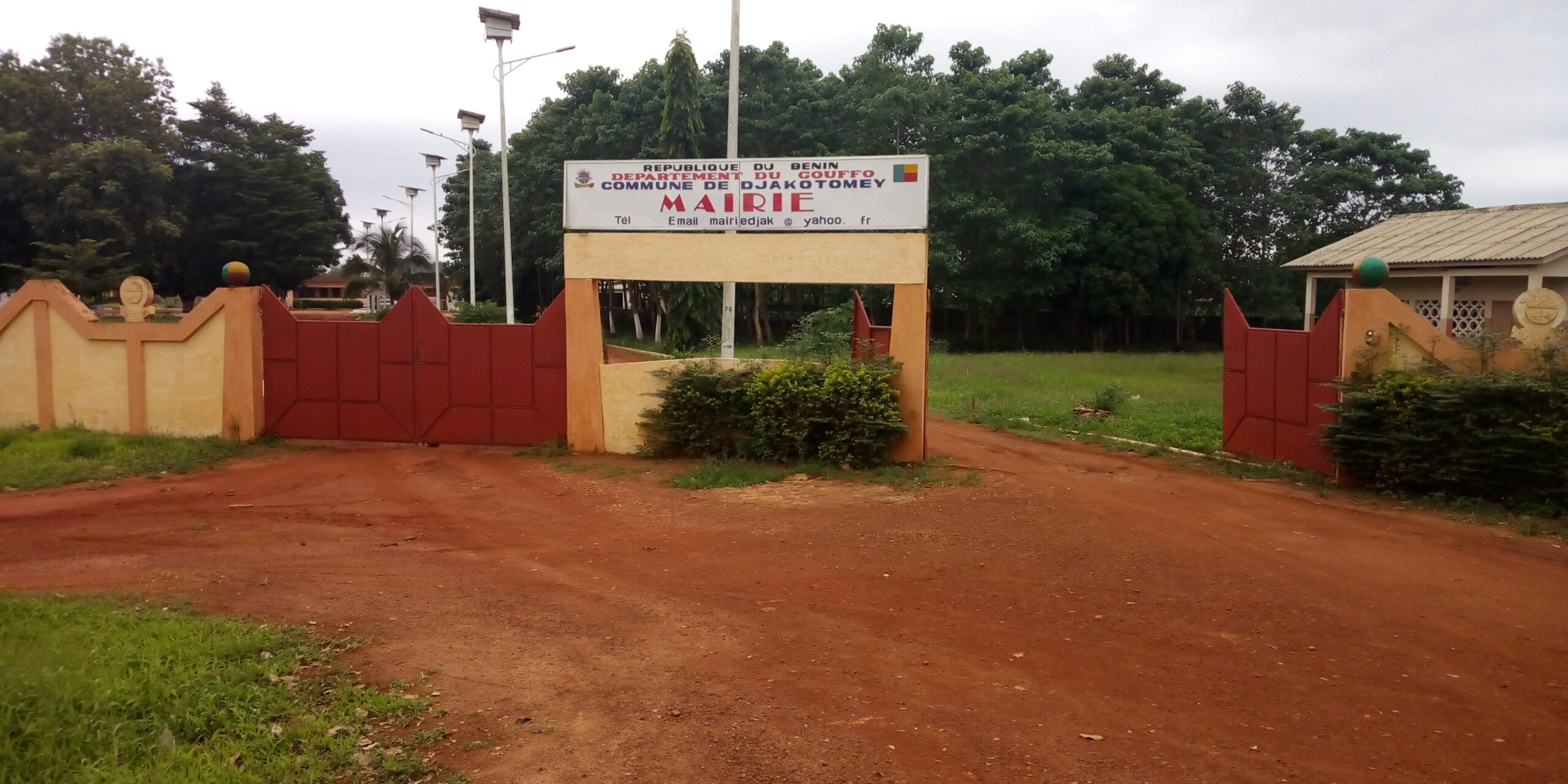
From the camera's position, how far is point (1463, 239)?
2072cm

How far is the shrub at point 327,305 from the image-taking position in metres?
65.1

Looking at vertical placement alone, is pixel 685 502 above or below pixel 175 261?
below

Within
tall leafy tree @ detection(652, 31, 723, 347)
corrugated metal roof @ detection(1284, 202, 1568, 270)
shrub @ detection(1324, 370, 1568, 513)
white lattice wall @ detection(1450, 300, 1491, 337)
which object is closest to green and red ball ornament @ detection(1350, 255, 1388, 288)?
shrub @ detection(1324, 370, 1568, 513)

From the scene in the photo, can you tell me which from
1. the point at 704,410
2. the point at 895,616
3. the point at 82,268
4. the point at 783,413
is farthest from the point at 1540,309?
the point at 82,268

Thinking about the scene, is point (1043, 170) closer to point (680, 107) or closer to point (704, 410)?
point (680, 107)

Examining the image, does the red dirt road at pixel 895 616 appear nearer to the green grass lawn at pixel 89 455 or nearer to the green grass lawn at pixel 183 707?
the green grass lawn at pixel 183 707

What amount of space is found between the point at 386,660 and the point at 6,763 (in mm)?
1884

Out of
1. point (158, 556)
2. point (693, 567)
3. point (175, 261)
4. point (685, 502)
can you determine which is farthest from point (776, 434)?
point (175, 261)

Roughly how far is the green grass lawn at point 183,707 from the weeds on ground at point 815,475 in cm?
590

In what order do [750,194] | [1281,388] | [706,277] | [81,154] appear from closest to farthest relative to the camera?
1. [1281,388]
2. [750,194]
3. [706,277]
4. [81,154]

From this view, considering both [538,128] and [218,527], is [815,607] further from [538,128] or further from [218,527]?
[538,128]

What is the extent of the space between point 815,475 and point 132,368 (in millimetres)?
9593

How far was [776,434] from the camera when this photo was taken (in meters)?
12.5

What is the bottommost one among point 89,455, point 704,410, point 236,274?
point 89,455
